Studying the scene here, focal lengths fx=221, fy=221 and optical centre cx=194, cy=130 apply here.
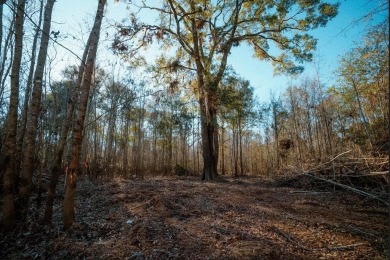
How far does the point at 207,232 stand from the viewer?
12.8ft

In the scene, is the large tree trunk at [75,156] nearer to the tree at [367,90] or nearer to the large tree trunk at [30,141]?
the large tree trunk at [30,141]

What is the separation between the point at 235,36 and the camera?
1288cm

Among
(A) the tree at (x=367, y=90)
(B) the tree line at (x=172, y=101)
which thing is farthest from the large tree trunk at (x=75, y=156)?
(A) the tree at (x=367, y=90)

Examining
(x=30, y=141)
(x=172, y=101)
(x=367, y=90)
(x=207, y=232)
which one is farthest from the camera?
(x=172, y=101)

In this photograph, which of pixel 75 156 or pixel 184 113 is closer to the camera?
pixel 75 156

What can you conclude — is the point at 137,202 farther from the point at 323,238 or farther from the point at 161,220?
the point at 323,238

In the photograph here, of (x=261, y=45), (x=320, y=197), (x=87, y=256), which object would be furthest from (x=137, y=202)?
(x=261, y=45)

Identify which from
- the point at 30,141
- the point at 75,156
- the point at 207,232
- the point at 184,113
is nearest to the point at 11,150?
the point at 30,141

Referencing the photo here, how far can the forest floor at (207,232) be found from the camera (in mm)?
3234

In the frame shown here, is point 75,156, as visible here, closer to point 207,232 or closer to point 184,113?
point 207,232

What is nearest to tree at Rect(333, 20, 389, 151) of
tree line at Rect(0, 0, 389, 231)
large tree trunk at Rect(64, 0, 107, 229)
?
tree line at Rect(0, 0, 389, 231)

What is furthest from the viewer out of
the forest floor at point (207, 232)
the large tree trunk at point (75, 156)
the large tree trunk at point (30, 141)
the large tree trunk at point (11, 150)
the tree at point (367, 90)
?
the tree at point (367, 90)

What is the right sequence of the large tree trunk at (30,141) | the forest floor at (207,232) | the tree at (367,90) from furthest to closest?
the tree at (367,90)
the large tree trunk at (30,141)
the forest floor at (207,232)

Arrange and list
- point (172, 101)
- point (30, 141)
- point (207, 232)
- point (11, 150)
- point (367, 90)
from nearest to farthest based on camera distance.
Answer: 1. point (207, 232)
2. point (11, 150)
3. point (30, 141)
4. point (367, 90)
5. point (172, 101)
